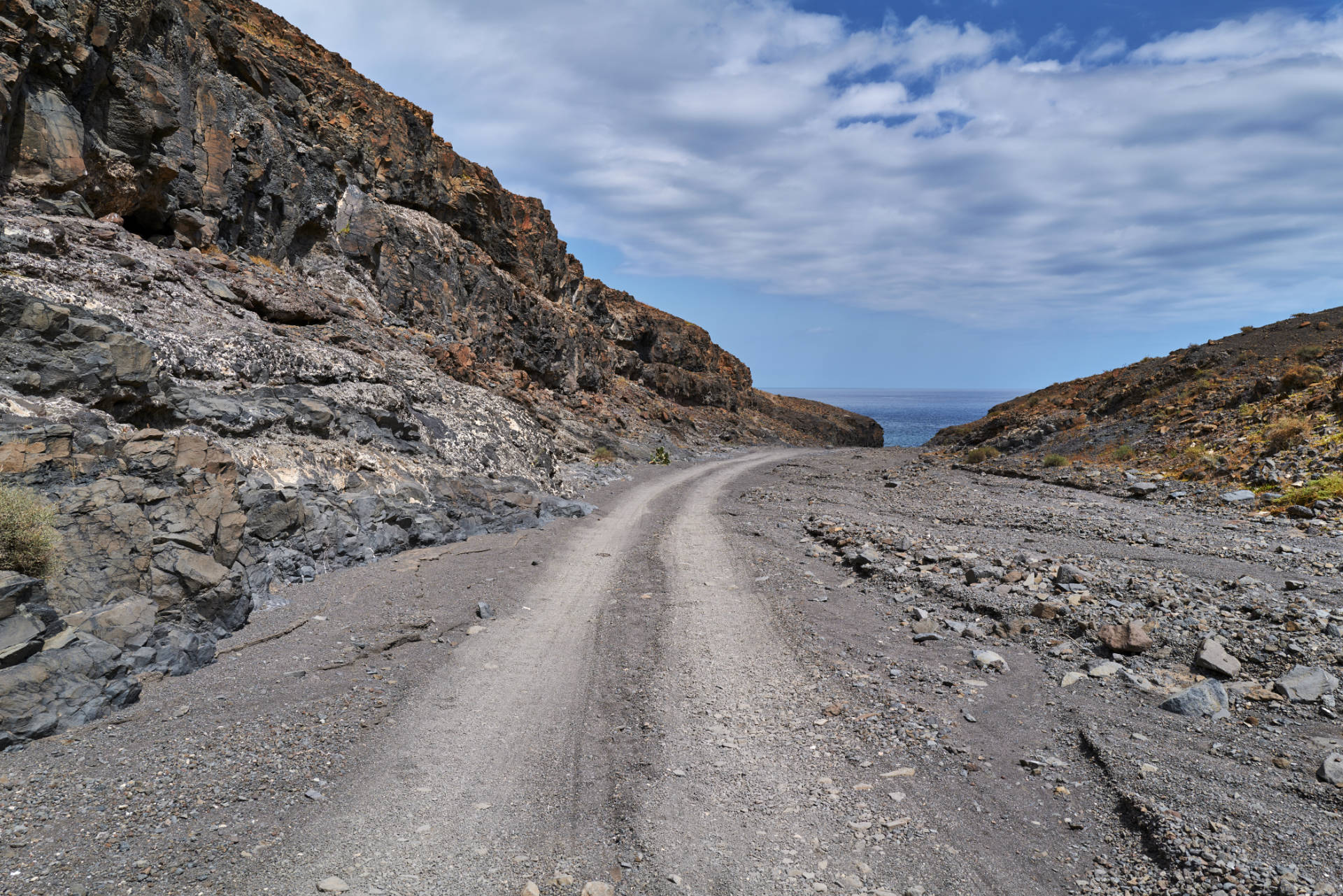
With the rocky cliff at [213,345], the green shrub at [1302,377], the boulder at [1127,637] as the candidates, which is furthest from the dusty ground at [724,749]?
the green shrub at [1302,377]

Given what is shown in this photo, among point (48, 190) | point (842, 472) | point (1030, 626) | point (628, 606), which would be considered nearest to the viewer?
point (1030, 626)

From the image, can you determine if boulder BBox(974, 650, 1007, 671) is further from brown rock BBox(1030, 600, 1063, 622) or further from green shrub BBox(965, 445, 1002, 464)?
green shrub BBox(965, 445, 1002, 464)

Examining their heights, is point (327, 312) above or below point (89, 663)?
above

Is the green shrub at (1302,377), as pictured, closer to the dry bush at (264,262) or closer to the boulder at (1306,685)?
the boulder at (1306,685)

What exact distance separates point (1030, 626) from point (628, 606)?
6288 millimetres

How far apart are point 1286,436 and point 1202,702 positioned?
60.8ft

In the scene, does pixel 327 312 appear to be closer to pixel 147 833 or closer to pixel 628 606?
pixel 628 606

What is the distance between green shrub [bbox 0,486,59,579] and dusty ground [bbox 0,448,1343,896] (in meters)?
2.08

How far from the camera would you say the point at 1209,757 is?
532 centimetres

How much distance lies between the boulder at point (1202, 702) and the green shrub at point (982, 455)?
27126 mm

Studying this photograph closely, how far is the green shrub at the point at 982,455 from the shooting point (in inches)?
1263

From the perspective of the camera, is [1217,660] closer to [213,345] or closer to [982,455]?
[213,345]

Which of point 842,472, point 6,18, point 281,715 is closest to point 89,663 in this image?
point 281,715

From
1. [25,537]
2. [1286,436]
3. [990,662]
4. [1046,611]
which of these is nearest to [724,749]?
[990,662]
